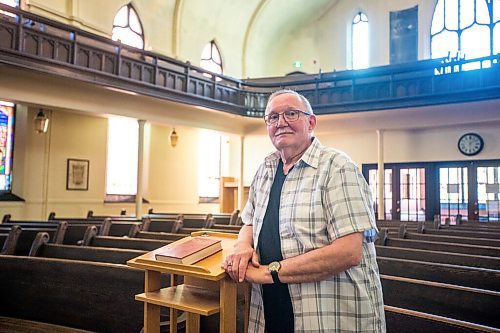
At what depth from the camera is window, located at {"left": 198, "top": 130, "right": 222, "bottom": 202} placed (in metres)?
14.7

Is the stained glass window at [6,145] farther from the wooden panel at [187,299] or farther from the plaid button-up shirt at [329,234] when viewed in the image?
the plaid button-up shirt at [329,234]

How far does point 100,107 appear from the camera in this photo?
9211mm

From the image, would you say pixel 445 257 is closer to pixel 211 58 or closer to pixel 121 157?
pixel 121 157

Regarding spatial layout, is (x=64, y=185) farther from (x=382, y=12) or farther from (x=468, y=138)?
(x=382, y=12)

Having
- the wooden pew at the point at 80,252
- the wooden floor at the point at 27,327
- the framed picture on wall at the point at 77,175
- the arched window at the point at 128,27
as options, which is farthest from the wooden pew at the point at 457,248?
the arched window at the point at 128,27

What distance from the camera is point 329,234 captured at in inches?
59.2

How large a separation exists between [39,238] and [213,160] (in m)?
11.7

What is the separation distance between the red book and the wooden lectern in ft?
0.06

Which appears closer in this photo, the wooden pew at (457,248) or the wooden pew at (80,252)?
the wooden pew at (80,252)

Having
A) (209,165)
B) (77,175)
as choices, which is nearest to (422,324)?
(77,175)

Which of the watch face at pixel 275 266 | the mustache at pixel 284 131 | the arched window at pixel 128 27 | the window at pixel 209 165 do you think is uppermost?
the arched window at pixel 128 27

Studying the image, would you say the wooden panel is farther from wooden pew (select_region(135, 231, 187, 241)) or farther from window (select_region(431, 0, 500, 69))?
window (select_region(431, 0, 500, 69))

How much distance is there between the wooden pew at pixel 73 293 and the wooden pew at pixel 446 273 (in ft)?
5.53

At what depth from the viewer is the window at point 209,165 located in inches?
578
